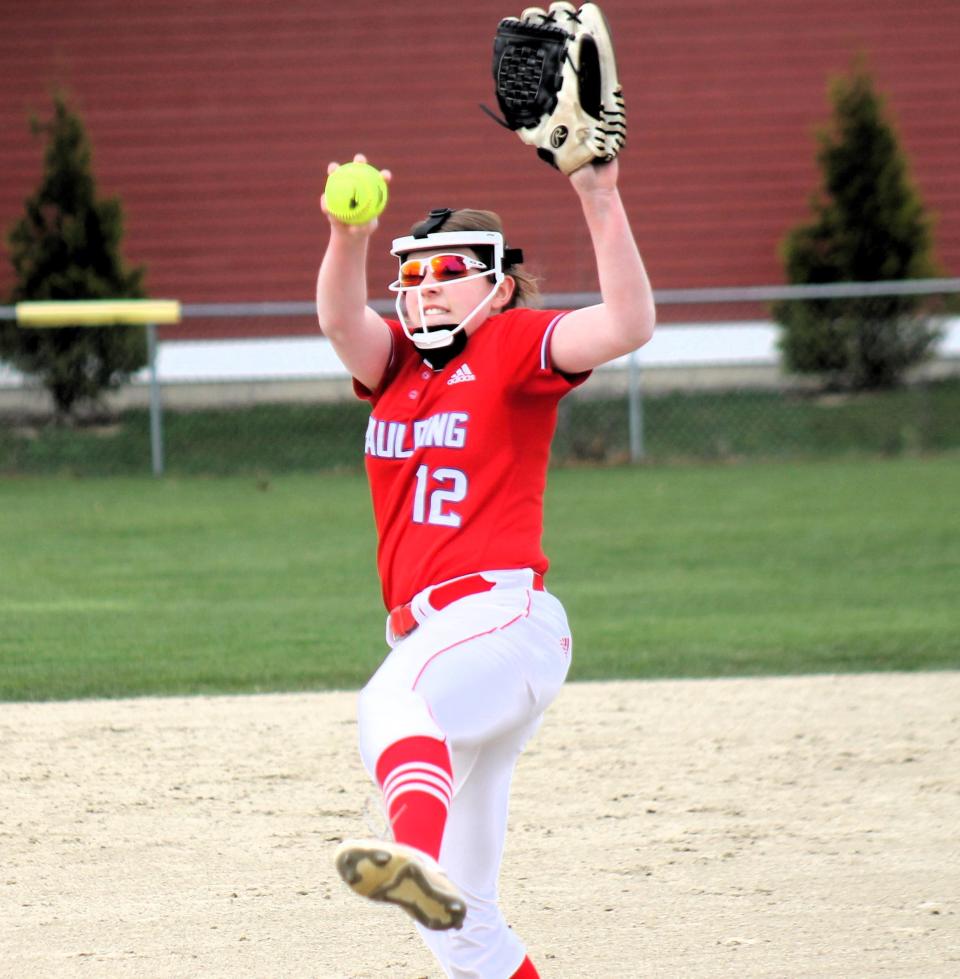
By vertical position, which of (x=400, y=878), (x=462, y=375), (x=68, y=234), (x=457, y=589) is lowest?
(x=68, y=234)

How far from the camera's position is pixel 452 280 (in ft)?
11.4

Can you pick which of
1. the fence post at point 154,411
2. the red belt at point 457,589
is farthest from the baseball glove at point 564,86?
the fence post at point 154,411

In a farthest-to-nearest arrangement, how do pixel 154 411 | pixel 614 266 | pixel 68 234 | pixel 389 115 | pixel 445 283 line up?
1. pixel 389 115
2. pixel 68 234
3. pixel 154 411
4. pixel 445 283
5. pixel 614 266

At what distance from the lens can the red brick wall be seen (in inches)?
744

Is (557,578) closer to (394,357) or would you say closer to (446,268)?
(394,357)

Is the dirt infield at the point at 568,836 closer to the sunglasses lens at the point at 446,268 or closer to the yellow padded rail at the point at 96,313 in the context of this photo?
the sunglasses lens at the point at 446,268

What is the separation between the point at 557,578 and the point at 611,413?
6.50 m

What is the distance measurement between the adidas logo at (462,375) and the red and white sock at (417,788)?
818mm

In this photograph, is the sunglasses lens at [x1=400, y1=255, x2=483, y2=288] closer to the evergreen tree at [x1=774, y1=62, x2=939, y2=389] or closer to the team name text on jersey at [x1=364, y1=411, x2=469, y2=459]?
the team name text on jersey at [x1=364, y1=411, x2=469, y2=459]

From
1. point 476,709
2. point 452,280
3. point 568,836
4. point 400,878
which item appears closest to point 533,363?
point 452,280

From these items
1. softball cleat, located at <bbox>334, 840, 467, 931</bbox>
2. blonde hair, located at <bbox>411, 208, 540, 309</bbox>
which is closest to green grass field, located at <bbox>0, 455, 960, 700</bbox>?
blonde hair, located at <bbox>411, 208, 540, 309</bbox>

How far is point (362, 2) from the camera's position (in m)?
19.1

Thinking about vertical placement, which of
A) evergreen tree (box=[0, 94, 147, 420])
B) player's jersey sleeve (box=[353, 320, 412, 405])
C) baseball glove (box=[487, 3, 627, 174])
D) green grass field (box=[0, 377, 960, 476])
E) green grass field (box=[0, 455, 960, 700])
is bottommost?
green grass field (box=[0, 377, 960, 476])

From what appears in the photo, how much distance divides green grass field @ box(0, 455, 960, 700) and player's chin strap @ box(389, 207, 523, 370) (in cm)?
416
